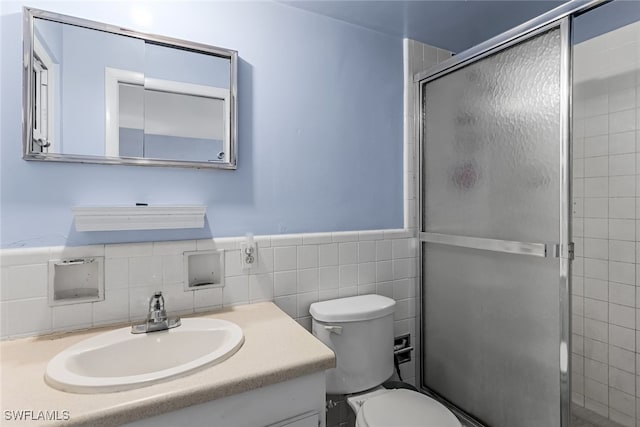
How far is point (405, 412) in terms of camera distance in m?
1.23

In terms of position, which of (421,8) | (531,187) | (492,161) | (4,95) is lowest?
→ (531,187)

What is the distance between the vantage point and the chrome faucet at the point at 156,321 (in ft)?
3.56

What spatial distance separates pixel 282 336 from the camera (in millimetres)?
1048

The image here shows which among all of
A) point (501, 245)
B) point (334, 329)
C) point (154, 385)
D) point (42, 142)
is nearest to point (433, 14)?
point (501, 245)

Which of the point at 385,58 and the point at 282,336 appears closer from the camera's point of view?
the point at 282,336

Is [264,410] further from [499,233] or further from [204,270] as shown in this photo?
[499,233]

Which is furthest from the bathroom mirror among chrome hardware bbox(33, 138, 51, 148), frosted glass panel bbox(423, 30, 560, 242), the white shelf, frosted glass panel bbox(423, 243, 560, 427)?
frosted glass panel bbox(423, 243, 560, 427)

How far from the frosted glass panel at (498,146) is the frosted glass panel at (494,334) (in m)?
0.13

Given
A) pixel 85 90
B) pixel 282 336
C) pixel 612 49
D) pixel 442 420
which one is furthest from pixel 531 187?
pixel 85 90

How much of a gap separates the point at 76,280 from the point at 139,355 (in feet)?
1.16

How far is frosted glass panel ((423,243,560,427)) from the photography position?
1187mm

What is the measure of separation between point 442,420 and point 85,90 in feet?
5.60

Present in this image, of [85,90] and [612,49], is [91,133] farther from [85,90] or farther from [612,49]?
[612,49]

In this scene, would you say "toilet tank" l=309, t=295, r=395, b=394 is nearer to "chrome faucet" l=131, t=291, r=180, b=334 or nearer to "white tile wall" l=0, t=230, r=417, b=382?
"white tile wall" l=0, t=230, r=417, b=382
